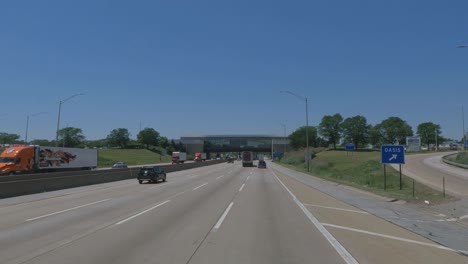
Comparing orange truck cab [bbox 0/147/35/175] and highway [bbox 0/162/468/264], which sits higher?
orange truck cab [bbox 0/147/35/175]

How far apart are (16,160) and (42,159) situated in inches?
200

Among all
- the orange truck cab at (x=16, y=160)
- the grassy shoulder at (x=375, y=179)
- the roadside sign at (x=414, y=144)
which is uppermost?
the roadside sign at (x=414, y=144)

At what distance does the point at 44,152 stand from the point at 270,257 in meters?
50.4

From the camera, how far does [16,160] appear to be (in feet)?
162

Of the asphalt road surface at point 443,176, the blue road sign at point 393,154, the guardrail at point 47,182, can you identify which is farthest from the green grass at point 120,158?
the blue road sign at point 393,154

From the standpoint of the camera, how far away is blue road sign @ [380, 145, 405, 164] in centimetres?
3303

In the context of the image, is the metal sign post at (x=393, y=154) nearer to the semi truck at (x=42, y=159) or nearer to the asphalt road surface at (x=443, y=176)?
the asphalt road surface at (x=443, y=176)

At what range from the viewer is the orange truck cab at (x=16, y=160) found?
48531mm

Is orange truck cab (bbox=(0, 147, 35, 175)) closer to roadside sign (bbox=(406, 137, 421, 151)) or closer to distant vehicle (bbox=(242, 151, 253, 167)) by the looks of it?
roadside sign (bbox=(406, 137, 421, 151))

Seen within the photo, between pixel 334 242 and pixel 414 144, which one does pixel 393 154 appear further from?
pixel 414 144

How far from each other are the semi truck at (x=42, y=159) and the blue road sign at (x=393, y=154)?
35.8m

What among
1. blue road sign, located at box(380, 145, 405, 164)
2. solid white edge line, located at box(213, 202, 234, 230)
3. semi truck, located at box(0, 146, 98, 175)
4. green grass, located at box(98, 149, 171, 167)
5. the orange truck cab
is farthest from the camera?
green grass, located at box(98, 149, 171, 167)

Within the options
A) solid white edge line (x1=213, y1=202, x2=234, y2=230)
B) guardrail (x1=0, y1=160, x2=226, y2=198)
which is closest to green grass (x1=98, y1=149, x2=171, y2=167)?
guardrail (x1=0, y1=160, x2=226, y2=198)

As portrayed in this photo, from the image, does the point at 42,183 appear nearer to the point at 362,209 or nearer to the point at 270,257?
the point at 362,209
